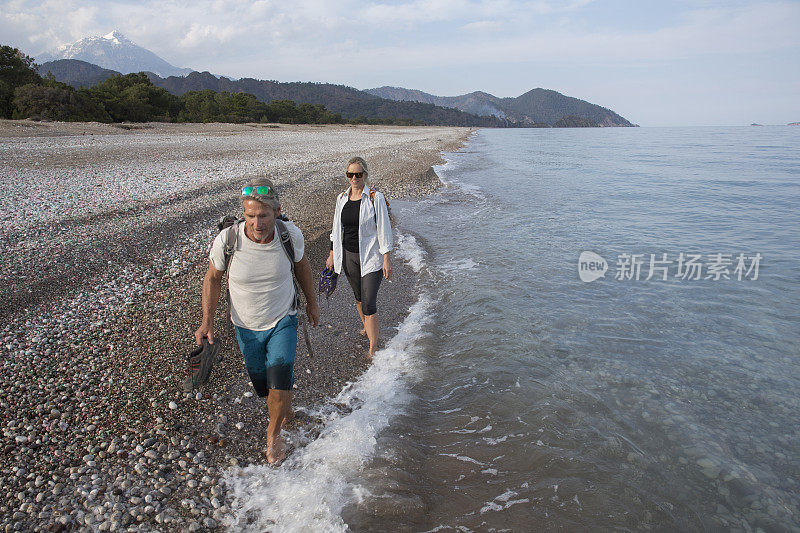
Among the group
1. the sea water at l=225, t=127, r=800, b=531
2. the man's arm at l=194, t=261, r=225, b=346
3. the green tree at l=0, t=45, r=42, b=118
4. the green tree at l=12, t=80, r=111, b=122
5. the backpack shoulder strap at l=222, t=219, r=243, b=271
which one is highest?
the green tree at l=0, t=45, r=42, b=118

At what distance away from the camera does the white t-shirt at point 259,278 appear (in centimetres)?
331

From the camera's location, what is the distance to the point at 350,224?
508 cm

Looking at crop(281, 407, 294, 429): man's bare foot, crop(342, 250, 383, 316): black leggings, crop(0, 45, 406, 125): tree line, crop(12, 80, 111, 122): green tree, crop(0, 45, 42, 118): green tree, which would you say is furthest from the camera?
crop(0, 45, 42, 118): green tree

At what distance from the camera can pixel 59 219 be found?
9.30m

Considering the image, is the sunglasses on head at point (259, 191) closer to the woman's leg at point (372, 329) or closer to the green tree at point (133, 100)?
the woman's leg at point (372, 329)

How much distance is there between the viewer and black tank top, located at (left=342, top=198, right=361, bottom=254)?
5.02m

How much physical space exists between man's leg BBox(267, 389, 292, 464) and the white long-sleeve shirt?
1.94 meters

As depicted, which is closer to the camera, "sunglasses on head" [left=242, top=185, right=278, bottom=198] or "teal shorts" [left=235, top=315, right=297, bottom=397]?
"sunglasses on head" [left=242, top=185, right=278, bottom=198]

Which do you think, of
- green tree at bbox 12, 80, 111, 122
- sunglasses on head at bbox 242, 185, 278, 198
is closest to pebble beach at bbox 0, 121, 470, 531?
sunglasses on head at bbox 242, 185, 278, 198

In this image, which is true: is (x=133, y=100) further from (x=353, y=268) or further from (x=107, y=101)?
(x=353, y=268)

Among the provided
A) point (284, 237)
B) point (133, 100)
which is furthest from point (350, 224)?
point (133, 100)

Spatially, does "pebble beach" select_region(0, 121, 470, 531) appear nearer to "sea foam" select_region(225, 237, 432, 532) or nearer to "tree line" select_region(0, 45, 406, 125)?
"sea foam" select_region(225, 237, 432, 532)

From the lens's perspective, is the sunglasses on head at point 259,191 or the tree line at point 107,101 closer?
the sunglasses on head at point 259,191

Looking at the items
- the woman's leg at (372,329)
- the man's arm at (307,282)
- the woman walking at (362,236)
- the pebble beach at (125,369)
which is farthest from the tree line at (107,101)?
the man's arm at (307,282)
